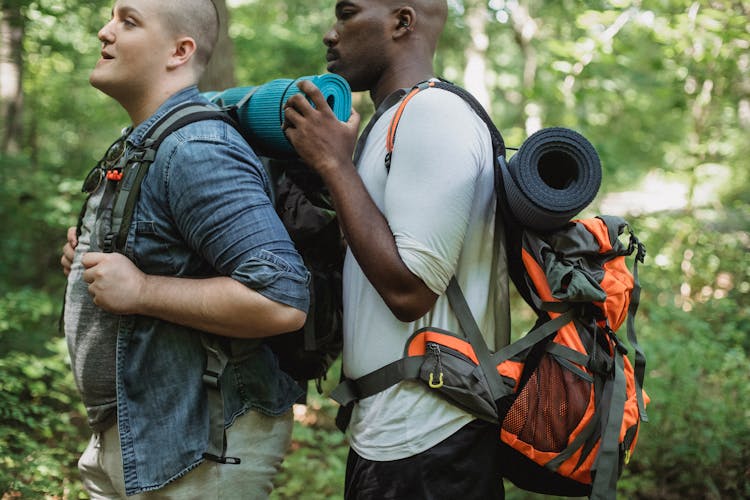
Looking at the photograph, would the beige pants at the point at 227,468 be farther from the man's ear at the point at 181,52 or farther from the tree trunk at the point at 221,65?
the tree trunk at the point at 221,65

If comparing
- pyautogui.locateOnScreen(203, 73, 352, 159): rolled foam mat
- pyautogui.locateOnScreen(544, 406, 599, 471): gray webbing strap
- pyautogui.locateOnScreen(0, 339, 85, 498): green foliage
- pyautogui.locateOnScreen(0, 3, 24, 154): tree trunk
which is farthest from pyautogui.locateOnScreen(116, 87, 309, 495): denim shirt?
pyautogui.locateOnScreen(0, 3, 24, 154): tree trunk

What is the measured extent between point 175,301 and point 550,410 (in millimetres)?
1200

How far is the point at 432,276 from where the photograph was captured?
75.2 inches

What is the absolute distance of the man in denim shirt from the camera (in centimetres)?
A: 193

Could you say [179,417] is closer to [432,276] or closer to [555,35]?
[432,276]

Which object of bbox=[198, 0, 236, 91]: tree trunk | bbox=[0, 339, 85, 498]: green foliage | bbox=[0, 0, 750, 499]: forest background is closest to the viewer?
bbox=[0, 339, 85, 498]: green foliage

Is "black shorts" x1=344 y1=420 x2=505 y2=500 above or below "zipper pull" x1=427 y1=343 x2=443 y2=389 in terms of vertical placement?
below

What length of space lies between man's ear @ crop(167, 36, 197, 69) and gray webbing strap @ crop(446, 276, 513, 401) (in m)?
1.24

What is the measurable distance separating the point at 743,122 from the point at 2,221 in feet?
39.0

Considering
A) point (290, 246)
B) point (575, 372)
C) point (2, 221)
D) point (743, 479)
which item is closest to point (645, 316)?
point (743, 479)

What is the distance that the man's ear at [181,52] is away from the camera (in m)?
2.29

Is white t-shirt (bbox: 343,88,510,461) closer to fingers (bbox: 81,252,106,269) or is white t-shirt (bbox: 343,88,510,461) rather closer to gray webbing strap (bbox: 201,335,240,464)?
gray webbing strap (bbox: 201,335,240,464)

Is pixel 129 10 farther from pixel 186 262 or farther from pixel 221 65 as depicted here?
pixel 221 65

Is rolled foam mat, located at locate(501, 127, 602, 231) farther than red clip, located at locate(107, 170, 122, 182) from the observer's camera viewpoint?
No
